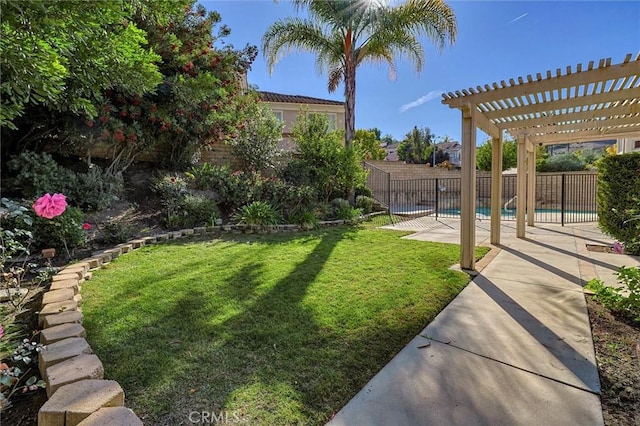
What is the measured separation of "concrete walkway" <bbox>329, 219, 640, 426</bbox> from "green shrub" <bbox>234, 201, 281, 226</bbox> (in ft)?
15.0

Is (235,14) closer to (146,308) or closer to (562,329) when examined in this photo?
(146,308)

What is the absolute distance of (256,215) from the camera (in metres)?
6.89

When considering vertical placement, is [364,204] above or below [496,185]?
below

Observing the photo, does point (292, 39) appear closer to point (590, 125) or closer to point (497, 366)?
point (590, 125)

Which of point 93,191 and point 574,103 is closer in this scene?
point 574,103

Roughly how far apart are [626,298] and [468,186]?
2068mm

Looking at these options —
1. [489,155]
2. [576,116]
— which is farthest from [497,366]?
[489,155]

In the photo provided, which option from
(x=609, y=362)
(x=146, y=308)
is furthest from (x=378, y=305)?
(x=146, y=308)

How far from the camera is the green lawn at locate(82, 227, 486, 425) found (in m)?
1.77

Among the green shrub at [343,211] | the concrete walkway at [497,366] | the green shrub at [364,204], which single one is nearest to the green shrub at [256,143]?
the green shrub at [343,211]

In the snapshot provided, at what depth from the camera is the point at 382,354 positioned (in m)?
2.24

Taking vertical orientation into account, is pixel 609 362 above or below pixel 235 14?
below

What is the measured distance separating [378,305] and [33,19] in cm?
346

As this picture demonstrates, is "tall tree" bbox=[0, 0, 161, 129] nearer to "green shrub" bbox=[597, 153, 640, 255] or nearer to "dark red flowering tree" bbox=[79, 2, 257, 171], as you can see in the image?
"dark red flowering tree" bbox=[79, 2, 257, 171]
